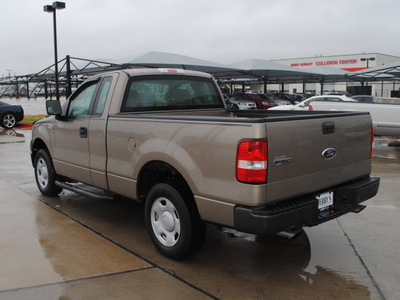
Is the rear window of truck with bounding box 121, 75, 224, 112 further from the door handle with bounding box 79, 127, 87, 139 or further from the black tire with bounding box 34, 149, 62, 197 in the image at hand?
the black tire with bounding box 34, 149, 62, 197

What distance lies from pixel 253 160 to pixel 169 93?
85.8 inches

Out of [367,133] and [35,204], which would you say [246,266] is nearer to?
[367,133]

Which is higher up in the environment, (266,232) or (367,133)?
(367,133)

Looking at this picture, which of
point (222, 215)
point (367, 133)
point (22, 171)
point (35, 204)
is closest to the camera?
point (222, 215)

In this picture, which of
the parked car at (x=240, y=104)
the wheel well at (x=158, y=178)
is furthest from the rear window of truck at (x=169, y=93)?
the parked car at (x=240, y=104)

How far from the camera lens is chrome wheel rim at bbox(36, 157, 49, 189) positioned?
6097 millimetres

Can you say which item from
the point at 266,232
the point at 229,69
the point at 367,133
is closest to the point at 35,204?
the point at 266,232

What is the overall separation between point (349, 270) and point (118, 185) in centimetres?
247

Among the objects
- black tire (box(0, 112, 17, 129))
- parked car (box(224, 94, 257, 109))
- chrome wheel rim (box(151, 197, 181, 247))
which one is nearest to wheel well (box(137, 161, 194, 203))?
chrome wheel rim (box(151, 197, 181, 247))

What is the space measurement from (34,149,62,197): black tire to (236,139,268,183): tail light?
3.70 metres

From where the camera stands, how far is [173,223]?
3.83m

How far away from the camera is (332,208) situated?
377 centimetres

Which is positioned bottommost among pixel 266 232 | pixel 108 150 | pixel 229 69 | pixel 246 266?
pixel 246 266

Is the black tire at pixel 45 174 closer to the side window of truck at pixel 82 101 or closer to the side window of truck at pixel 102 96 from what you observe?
the side window of truck at pixel 82 101
